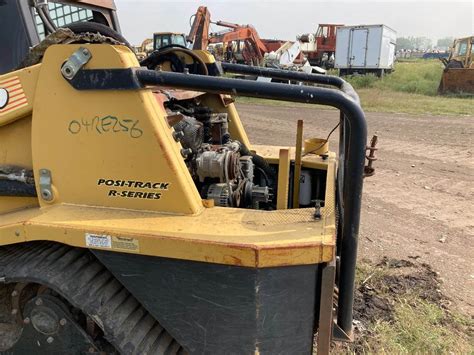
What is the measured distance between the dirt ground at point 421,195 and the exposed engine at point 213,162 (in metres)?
1.90

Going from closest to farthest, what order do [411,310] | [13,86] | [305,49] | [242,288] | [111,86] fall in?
[242,288] < [111,86] < [13,86] < [411,310] < [305,49]

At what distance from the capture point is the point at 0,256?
2.22 m

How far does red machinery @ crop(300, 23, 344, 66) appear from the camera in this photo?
31047 mm

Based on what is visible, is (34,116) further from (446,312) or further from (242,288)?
(446,312)

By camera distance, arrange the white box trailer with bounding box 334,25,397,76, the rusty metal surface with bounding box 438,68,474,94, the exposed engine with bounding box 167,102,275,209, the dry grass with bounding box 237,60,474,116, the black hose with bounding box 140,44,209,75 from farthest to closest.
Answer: the white box trailer with bounding box 334,25,397,76, the rusty metal surface with bounding box 438,68,474,94, the dry grass with bounding box 237,60,474,116, the black hose with bounding box 140,44,209,75, the exposed engine with bounding box 167,102,275,209

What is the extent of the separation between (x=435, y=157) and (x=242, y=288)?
7205 millimetres

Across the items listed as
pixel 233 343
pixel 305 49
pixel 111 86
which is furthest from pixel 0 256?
pixel 305 49

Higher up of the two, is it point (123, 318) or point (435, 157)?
point (123, 318)

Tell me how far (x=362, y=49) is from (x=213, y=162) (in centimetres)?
2594

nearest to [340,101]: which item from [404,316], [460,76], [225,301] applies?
[225,301]

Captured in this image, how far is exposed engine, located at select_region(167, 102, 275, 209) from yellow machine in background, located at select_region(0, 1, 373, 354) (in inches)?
9.7

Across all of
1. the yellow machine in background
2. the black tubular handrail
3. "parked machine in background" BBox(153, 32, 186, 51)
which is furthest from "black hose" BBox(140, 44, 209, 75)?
"parked machine in background" BBox(153, 32, 186, 51)

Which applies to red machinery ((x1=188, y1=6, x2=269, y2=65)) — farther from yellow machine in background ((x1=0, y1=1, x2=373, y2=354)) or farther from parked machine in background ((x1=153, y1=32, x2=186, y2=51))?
yellow machine in background ((x1=0, y1=1, x2=373, y2=354))

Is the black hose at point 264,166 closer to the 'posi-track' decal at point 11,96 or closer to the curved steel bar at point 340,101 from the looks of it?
the curved steel bar at point 340,101
